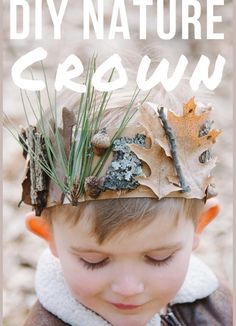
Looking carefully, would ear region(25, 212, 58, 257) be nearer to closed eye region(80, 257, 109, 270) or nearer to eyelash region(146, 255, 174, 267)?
closed eye region(80, 257, 109, 270)

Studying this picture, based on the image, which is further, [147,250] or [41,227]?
[41,227]

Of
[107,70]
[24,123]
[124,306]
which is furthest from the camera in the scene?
[24,123]

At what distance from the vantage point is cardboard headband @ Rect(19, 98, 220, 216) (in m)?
1.57

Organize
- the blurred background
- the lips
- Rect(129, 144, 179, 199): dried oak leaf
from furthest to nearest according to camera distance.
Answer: the blurred background
the lips
Rect(129, 144, 179, 199): dried oak leaf

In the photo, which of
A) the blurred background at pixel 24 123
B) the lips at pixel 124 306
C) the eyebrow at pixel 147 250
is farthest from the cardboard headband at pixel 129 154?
the blurred background at pixel 24 123

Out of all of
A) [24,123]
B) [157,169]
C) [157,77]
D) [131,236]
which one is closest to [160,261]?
[131,236]

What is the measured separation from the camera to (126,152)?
62.1 inches

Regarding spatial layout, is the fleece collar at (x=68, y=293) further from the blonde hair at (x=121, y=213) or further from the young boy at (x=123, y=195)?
the blonde hair at (x=121, y=213)

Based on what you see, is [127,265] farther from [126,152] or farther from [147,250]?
[126,152]

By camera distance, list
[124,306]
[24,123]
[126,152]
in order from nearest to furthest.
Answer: [126,152]
[124,306]
[24,123]

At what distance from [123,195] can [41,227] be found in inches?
11.8

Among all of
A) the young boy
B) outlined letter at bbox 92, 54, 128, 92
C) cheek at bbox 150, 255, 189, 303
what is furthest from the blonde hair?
outlined letter at bbox 92, 54, 128, 92

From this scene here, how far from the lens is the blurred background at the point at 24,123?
289 cm

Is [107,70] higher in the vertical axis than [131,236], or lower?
higher
